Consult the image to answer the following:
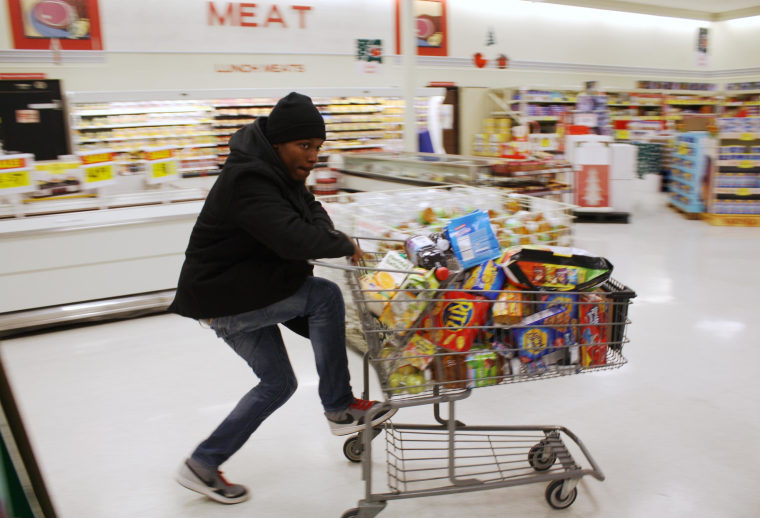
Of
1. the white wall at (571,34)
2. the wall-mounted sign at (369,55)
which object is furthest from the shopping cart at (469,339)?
the white wall at (571,34)

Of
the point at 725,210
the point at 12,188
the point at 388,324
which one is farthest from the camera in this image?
the point at 725,210

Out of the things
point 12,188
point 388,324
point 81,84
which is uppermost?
point 81,84

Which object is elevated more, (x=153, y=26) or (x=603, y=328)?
(x=153, y=26)

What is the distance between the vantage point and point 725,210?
24.0 feet

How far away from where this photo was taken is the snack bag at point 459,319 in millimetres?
1812

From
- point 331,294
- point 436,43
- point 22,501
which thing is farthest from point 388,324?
point 436,43

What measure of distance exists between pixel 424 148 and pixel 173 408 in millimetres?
6484

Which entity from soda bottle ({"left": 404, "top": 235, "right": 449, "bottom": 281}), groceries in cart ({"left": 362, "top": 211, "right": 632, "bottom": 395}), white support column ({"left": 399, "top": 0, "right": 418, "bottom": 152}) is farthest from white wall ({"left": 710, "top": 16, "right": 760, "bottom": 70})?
soda bottle ({"left": 404, "top": 235, "right": 449, "bottom": 281})

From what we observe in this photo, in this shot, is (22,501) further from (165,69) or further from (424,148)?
(165,69)

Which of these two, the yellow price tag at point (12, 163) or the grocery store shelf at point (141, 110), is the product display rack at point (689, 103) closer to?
the grocery store shelf at point (141, 110)

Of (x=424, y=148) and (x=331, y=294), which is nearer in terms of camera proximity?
(x=331, y=294)

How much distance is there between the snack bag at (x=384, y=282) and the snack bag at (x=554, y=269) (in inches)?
12.7

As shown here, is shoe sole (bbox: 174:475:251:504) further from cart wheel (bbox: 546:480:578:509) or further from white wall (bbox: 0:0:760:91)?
white wall (bbox: 0:0:760:91)

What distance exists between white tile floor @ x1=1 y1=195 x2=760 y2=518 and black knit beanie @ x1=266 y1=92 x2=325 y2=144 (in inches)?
53.0
